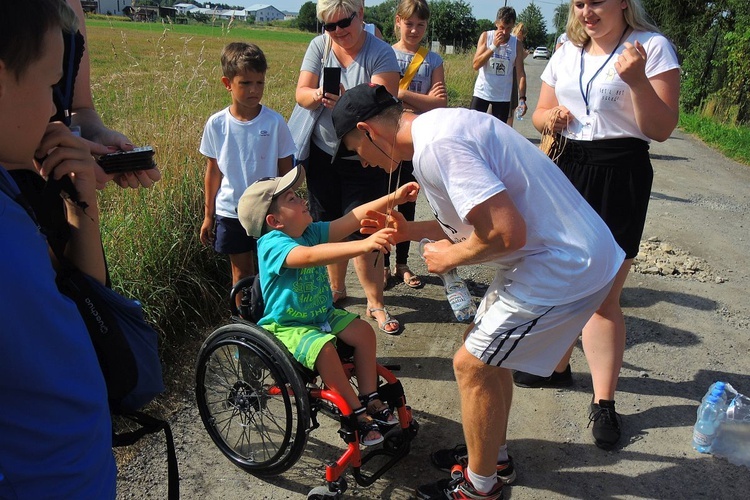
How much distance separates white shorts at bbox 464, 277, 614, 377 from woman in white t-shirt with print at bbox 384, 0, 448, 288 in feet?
8.34

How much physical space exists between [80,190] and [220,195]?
2398 millimetres

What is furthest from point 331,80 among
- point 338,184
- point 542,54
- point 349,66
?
point 542,54

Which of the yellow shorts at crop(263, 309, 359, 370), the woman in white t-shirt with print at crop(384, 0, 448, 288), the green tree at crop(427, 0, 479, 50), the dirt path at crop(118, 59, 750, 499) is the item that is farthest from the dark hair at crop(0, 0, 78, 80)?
the green tree at crop(427, 0, 479, 50)

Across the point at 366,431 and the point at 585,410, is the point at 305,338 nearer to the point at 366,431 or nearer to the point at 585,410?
the point at 366,431

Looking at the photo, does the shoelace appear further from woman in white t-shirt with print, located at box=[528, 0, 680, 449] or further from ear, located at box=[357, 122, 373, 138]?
ear, located at box=[357, 122, 373, 138]

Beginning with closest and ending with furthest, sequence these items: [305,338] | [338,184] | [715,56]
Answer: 1. [305,338]
2. [338,184]
3. [715,56]

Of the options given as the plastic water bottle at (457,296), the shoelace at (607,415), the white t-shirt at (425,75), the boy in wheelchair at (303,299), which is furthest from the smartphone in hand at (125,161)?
the white t-shirt at (425,75)

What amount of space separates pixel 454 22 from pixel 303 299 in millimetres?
41154

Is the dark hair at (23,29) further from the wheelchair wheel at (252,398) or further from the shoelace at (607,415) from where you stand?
the shoelace at (607,415)

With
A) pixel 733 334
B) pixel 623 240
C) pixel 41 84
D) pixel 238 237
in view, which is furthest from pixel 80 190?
pixel 733 334

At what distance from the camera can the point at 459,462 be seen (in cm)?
284

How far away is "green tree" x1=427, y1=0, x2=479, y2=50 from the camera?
127ft

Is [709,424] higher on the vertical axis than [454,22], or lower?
lower

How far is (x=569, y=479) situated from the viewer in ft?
9.48
